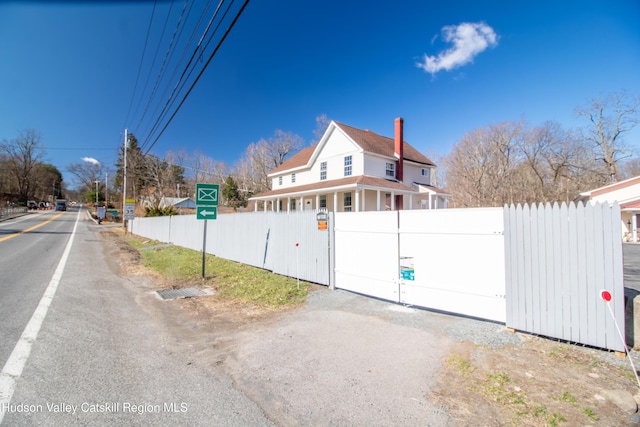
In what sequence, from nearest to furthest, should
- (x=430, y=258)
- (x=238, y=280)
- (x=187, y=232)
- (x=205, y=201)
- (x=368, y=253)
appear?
1. (x=430, y=258)
2. (x=368, y=253)
3. (x=238, y=280)
4. (x=205, y=201)
5. (x=187, y=232)

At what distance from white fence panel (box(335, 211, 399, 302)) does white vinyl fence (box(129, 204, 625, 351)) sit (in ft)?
0.07

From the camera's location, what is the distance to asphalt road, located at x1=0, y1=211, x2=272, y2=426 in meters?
2.60


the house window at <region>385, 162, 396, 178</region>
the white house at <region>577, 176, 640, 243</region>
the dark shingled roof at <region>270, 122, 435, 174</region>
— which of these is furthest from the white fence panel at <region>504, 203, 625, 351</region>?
the white house at <region>577, 176, 640, 243</region>

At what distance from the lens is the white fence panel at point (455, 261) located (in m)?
4.75

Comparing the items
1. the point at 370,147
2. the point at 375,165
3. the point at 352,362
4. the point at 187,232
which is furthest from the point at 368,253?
the point at 370,147

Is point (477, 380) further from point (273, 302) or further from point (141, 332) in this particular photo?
point (141, 332)

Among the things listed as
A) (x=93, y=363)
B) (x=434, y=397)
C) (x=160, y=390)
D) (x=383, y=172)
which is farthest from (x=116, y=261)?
(x=383, y=172)

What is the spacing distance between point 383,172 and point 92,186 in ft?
305

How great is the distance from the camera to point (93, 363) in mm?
3521

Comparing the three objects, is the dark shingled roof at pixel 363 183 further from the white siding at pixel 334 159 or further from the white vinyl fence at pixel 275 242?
the white vinyl fence at pixel 275 242

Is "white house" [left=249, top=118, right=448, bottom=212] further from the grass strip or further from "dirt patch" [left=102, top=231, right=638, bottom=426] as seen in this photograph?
"dirt patch" [left=102, top=231, right=638, bottom=426]

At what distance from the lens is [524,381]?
3.17 metres

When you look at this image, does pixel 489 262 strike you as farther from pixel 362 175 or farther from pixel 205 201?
pixel 362 175

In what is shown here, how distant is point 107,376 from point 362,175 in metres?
19.1
